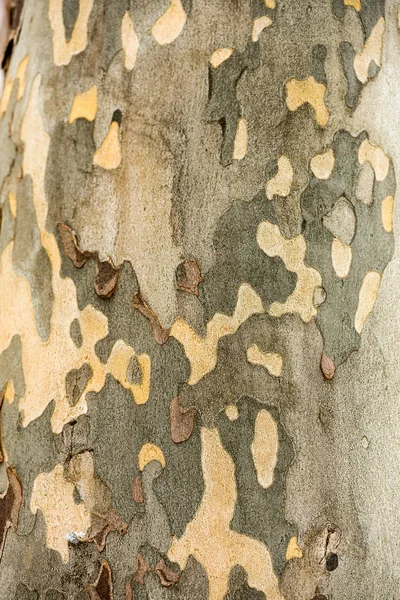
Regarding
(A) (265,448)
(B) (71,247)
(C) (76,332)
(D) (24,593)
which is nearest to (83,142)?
(B) (71,247)

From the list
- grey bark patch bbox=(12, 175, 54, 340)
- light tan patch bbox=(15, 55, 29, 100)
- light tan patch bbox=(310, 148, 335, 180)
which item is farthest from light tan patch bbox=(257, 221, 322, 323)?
light tan patch bbox=(15, 55, 29, 100)

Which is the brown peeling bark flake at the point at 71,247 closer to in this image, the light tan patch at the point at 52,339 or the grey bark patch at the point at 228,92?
the light tan patch at the point at 52,339

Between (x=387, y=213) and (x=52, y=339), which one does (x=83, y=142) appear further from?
(x=387, y=213)

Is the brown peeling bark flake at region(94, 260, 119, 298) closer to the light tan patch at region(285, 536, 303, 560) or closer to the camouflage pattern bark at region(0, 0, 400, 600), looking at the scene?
the camouflage pattern bark at region(0, 0, 400, 600)

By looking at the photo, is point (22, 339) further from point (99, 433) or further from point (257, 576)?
point (257, 576)

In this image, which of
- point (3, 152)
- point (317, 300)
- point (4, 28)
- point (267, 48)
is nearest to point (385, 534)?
point (317, 300)

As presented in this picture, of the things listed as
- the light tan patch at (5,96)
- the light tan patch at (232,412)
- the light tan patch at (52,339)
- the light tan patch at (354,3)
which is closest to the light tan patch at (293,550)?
the light tan patch at (232,412)
